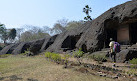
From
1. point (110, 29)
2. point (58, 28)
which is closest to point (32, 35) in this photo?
point (58, 28)

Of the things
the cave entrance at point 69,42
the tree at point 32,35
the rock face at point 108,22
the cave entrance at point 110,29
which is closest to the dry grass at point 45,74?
the rock face at point 108,22

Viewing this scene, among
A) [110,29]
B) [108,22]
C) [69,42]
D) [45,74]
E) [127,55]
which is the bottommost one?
[45,74]

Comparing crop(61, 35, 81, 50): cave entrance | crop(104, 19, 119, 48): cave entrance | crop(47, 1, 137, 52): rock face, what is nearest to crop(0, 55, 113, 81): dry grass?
crop(47, 1, 137, 52): rock face

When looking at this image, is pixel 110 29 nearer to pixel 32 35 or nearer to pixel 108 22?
pixel 108 22

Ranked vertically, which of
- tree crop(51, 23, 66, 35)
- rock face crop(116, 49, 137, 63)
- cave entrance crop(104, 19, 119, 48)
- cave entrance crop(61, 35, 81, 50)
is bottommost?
rock face crop(116, 49, 137, 63)

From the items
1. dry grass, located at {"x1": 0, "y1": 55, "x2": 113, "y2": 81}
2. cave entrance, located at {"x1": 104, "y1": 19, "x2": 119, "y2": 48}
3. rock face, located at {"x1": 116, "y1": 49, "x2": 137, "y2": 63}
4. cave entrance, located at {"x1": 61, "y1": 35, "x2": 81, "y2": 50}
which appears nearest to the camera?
dry grass, located at {"x1": 0, "y1": 55, "x2": 113, "y2": 81}

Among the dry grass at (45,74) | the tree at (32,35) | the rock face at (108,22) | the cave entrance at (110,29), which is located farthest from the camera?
the tree at (32,35)

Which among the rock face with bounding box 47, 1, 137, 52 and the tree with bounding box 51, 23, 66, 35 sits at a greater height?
the tree with bounding box 51, 23, 66, 35

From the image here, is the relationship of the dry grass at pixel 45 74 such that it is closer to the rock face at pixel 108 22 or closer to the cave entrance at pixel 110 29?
the rock face at pixel 108 22

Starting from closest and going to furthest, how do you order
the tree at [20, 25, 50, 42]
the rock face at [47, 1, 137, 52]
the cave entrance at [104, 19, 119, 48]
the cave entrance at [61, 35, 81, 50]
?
the rock face at [47, 1, 137, 52] → the cave entrance at [104, 19, 119, 48] → the cave entrance at [61, 35, 81, 50] → the tree at [20, 25, 50, 42]

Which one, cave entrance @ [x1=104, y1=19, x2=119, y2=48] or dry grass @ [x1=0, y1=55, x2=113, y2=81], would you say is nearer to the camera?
dry grass @ [x1=0, y1=55, x2=113, y2=81]

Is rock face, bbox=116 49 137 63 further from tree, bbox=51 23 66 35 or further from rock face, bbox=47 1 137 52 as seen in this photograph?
tree, bbox=51 23 66 35

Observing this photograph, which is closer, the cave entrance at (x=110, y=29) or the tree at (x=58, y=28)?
the cave entrance at (x=110, y=29)

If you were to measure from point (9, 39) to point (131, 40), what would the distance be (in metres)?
50.2
